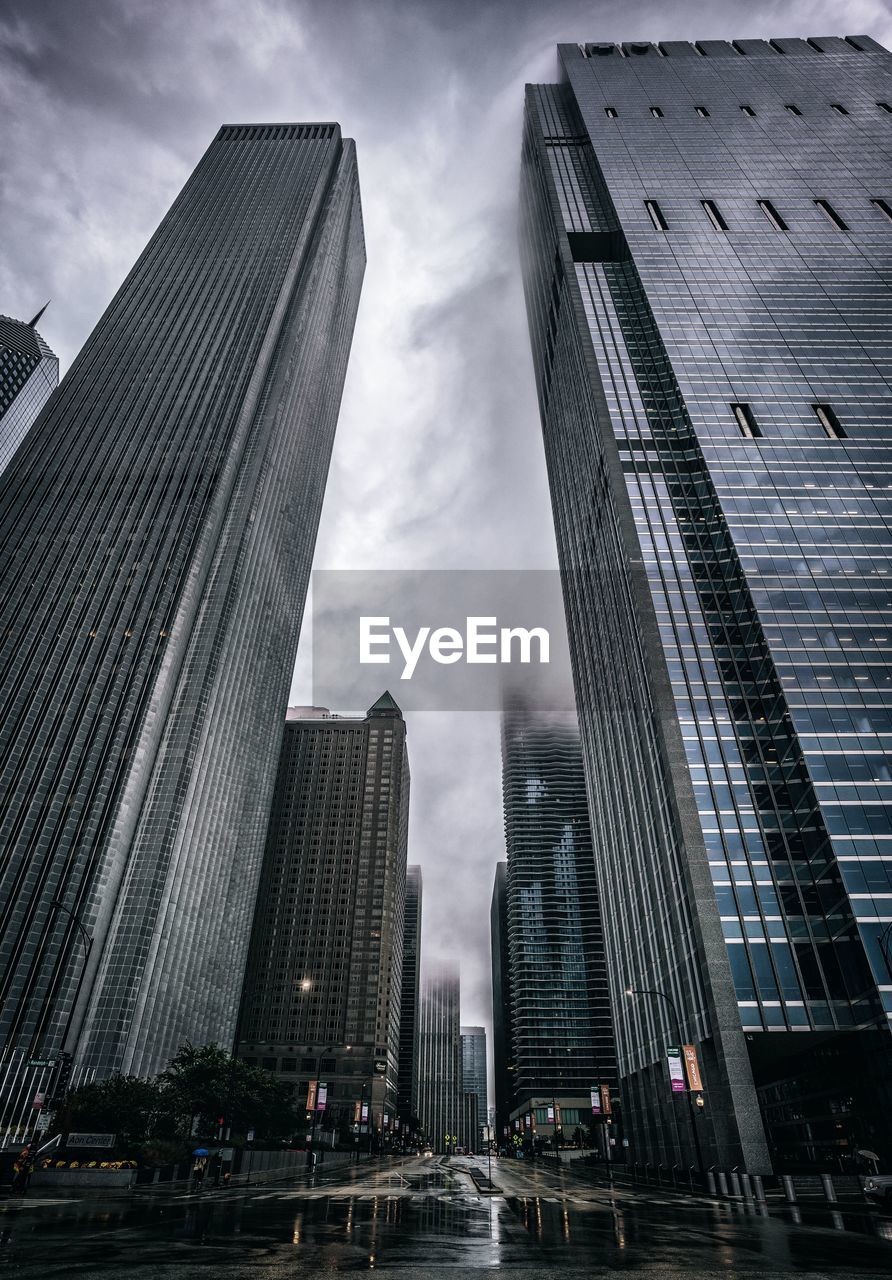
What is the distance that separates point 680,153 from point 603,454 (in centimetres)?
6937

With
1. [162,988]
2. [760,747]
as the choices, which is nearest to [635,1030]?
[760,747]

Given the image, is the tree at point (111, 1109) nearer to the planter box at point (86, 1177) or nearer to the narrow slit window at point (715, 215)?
the planter box at point (86, 1177)

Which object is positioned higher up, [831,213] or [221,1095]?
[831,213]

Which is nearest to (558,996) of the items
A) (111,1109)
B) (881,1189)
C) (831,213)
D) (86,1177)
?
(111,1109)

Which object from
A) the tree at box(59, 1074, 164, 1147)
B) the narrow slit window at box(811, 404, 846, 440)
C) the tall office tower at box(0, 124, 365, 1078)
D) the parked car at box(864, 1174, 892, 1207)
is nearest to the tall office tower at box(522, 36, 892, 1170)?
the narrow slit window at box(811, 404, 846, 440)

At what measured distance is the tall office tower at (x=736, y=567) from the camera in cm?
5084

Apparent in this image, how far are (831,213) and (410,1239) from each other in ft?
430

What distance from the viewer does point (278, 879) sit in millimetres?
188625

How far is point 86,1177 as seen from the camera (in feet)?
109

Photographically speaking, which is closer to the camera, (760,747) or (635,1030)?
(760,747)

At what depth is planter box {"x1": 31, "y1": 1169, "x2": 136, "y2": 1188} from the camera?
1298 inches

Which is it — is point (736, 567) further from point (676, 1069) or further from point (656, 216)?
point (656, 216)

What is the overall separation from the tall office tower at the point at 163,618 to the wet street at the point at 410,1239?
49.7m

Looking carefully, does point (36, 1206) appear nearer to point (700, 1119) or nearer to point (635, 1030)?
point (700, 1119)
